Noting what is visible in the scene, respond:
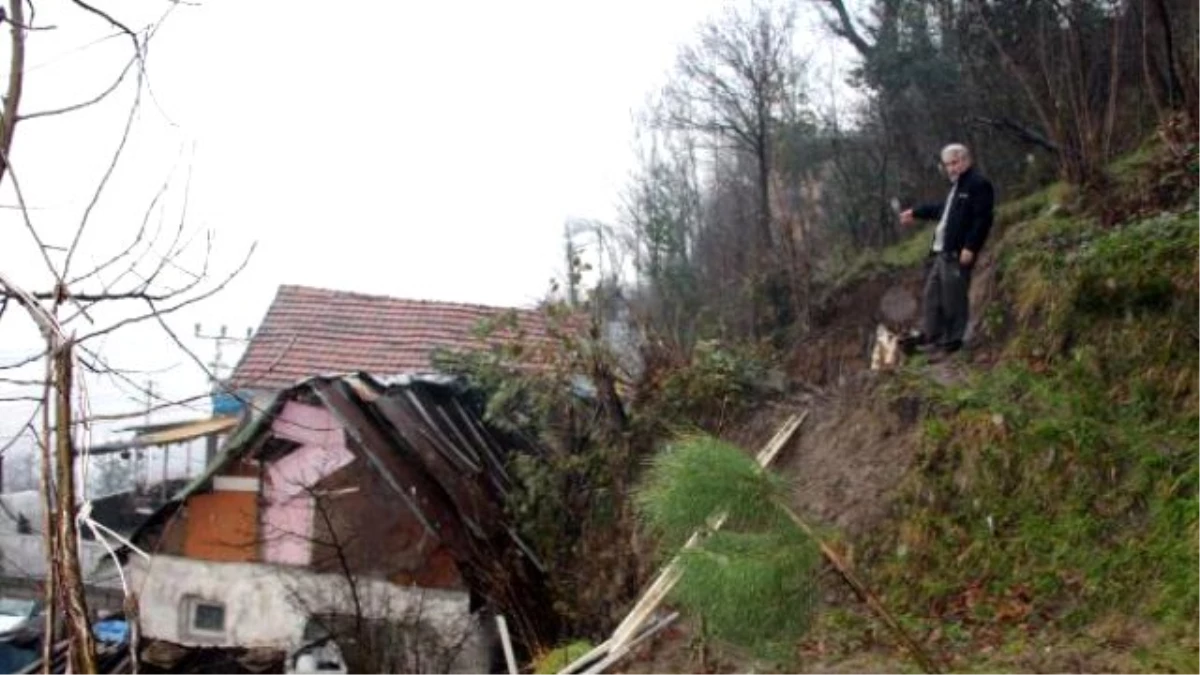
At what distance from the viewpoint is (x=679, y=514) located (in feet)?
12.5

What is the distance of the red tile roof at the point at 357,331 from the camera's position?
18.5m

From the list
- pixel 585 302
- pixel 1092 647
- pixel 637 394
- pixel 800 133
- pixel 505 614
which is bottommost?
pixel 505 614

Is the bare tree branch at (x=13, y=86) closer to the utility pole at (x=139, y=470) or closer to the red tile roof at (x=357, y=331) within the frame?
the red tile roof at (x=357, y=331)

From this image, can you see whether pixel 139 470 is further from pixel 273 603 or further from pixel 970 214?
pixel 970 214

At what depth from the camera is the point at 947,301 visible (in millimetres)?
8391

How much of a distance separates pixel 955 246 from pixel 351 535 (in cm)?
718

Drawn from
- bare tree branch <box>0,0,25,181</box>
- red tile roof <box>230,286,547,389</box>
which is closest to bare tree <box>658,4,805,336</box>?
red tile roof <box>230,286,547,389</box>

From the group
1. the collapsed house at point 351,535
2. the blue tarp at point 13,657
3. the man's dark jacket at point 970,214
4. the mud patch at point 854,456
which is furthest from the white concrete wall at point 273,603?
the man's dark jacket at point 970,214

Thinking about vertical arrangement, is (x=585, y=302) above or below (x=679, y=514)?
above

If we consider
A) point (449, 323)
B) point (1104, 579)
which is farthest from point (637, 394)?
point (449, 323)

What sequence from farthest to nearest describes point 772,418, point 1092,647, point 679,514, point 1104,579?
1. point 772,418
2. point 1104,579
3. point 1092,647
4. point 679,514

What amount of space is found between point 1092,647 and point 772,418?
450cm

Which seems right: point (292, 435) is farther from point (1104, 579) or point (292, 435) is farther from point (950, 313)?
point (1104, 579)

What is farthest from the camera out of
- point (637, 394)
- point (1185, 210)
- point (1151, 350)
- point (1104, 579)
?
point (637, 394)
